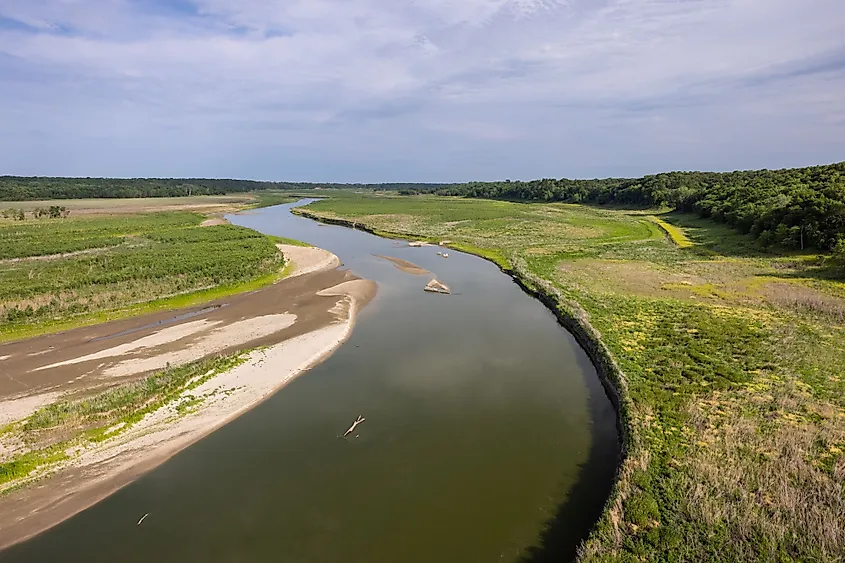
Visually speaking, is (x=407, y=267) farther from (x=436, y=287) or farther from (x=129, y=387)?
(x=129, y=387)

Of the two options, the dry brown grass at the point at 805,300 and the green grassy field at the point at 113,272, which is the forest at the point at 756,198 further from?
the green grassy field at the point at 113,272

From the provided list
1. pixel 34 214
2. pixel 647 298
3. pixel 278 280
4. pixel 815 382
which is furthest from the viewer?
pixel 34 214

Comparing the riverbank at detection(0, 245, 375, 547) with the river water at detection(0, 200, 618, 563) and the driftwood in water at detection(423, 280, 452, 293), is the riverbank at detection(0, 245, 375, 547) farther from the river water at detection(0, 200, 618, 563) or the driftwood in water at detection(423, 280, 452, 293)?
the driftwood in water at detection(423, 280, 452, 293)

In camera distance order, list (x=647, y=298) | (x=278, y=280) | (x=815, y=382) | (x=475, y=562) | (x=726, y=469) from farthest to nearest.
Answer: (x=278, y=280)
(x=647, y=298)
(x=815, y=382)
(x=726, y=469)
(x=475, y=562)

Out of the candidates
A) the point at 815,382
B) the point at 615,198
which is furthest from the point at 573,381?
the point at 615,198

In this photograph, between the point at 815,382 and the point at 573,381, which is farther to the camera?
the point at 573,381

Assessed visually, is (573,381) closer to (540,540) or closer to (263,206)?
(540,540)

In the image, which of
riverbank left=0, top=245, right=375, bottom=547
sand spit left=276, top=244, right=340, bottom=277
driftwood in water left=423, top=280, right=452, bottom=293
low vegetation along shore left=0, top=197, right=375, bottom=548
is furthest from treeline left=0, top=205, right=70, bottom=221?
driftwood in water left=423, top=280, right=452, bottom=293

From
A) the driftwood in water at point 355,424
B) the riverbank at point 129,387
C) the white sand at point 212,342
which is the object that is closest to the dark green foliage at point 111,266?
the riverbank at point 129,387
